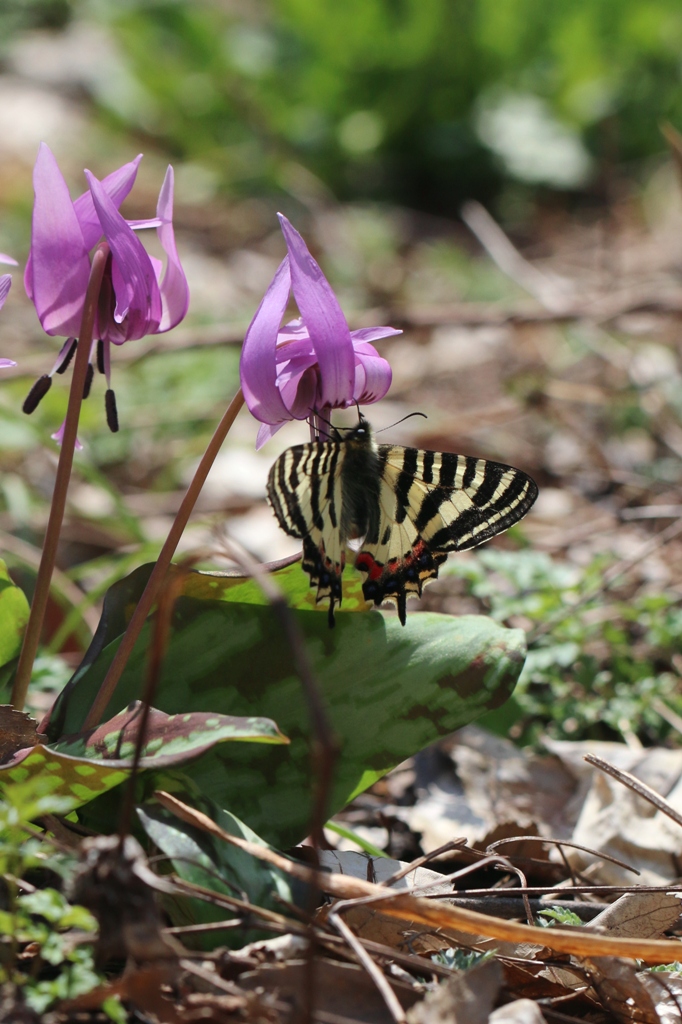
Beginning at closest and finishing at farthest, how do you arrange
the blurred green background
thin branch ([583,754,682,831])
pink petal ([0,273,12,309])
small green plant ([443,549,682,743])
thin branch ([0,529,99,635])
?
pink petal ([0,273,12,309]), thin branch ([583,754,682,831]), small green plant ([443,549,682,743]), thin branch ([0,529,99,635]), the blurred green background

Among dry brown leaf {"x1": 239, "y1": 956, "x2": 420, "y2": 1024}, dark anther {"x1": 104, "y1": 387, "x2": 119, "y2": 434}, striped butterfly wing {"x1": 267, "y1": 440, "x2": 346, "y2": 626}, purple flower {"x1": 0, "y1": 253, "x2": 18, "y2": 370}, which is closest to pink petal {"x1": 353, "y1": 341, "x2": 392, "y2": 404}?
striped butterfly wing {"x1": 267, "y1": 440, "x2": 346, "y2": 626}

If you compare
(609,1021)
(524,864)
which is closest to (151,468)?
(524,864)

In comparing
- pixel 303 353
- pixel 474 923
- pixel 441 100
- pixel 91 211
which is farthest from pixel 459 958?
pixel 441 100

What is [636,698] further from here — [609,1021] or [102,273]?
[102,273]

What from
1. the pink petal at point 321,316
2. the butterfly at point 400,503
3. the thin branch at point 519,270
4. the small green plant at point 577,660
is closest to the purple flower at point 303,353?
the pink petal at point 321,316

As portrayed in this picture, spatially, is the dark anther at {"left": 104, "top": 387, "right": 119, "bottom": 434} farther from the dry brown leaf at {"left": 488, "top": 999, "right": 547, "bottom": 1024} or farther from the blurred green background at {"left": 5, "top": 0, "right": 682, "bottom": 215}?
the blurred green background at {"left": 5, "top": 0, "right": 682, "bottom": 215}

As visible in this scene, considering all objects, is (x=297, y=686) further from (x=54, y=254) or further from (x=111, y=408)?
(x=54, y=254)
